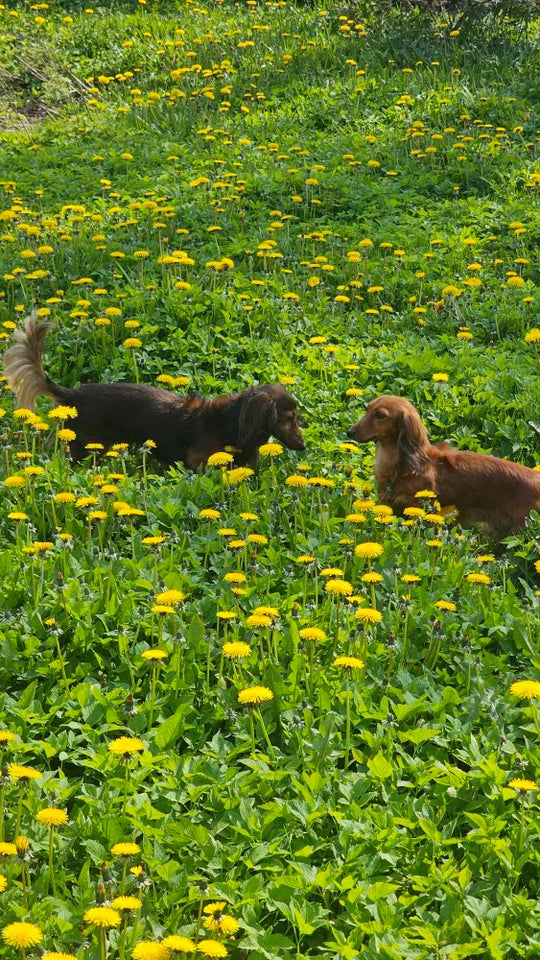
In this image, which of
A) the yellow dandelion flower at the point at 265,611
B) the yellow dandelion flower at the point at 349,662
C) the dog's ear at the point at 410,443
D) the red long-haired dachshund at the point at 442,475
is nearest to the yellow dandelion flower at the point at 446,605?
the yellow dandelion flower at the point at 349,662

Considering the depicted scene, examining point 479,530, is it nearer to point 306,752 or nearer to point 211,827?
point 306,752

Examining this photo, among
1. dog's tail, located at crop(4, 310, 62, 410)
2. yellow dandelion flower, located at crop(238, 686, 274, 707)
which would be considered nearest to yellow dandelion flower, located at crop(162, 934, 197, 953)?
yellow dandelion flower, located at crop(238, 686, 274, 707)

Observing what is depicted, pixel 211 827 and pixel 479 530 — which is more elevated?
pixel 211 827

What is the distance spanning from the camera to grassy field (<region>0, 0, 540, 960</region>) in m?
3.14

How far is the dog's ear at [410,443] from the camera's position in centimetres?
582

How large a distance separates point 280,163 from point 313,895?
27.6ft

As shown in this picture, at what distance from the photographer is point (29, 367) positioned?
6.19 m

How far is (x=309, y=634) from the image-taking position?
389 cm

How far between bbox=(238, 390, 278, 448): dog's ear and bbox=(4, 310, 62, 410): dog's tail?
104 centimetres

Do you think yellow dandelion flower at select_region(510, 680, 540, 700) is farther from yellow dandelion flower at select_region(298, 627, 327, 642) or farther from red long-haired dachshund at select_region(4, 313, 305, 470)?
red long-haired dachshund at select_region(4, 313, 305, 470)

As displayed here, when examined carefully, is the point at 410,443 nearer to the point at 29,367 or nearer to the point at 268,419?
the point at 268,419

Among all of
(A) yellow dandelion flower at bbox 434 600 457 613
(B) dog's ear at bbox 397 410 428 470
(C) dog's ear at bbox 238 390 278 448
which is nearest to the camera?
(A) yellow dandelion flower at bbox 434 600 457 613

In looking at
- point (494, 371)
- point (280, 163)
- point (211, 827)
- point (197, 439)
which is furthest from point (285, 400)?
point (280, 163)

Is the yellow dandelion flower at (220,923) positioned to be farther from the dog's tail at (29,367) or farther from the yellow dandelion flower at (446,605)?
the dog's tail at (29,367)
